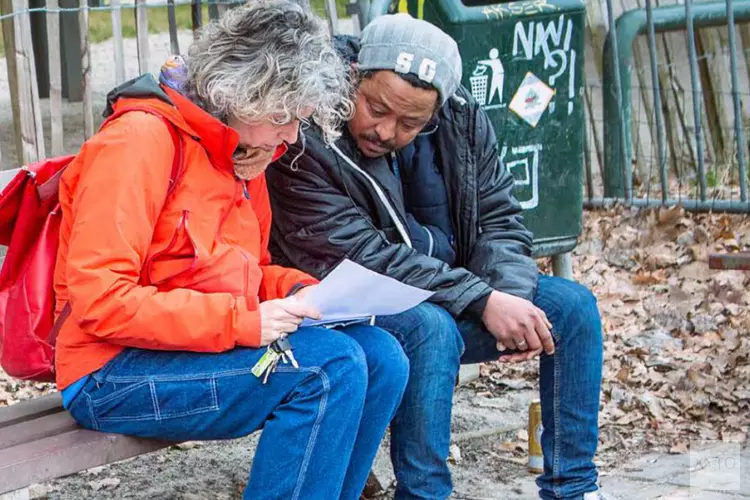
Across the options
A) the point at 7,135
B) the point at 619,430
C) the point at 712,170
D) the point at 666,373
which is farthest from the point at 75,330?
the point at 712,170

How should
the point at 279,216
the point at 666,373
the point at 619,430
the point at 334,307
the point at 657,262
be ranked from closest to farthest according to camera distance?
the point at 334,307 < the point at 279,216 < the point at 619,430 < the point at 666,373 < the point at 657,262

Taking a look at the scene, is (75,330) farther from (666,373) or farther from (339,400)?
(666,373)

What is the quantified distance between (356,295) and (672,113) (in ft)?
17.3

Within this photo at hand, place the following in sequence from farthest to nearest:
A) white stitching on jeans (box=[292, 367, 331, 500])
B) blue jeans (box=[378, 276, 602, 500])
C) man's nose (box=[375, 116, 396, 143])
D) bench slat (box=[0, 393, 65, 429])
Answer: blue jeans (box=[378, 276, 602, 500]) → man's nose (box=[375, 116, 396, 143]) → bench slat (box=[0, 393, 65, 429]) → white stitching on jeans (box=[292, 367, 331, 500])

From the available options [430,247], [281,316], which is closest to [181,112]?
[281,316]

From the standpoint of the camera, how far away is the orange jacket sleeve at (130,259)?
254 cm

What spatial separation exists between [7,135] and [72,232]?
196 inches

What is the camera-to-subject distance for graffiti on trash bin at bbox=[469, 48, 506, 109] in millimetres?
4312

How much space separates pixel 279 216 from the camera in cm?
330

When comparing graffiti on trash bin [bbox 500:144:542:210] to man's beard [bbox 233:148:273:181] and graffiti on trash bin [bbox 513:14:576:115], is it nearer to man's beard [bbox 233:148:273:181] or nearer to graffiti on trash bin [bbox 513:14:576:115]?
graffiti on trash bin [bbox 513:14:576:115]

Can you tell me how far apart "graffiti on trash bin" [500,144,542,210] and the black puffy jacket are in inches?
37.6

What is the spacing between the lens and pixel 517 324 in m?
3.23

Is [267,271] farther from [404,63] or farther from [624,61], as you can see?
[624,61]

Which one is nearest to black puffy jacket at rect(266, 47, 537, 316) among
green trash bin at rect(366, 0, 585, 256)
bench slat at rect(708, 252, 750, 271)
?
bench slat at rect(708, 252, 750, 271)
